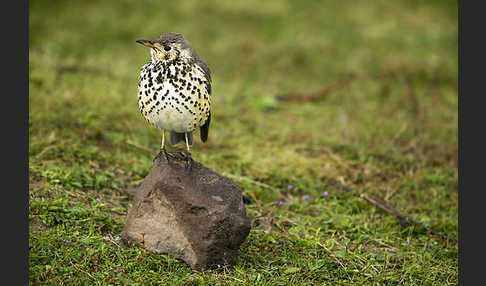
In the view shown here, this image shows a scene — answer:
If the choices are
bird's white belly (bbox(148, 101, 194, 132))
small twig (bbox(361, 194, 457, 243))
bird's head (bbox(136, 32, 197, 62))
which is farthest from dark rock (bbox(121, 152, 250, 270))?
small twig (bbox(361, 194, 457, 243))

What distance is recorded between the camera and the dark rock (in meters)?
4.69

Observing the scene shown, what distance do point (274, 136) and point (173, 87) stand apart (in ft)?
12.0

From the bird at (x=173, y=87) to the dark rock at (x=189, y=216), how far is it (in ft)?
1.36

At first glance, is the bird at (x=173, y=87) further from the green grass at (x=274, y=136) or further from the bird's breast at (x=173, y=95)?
the green grass at (x=274, y=136)

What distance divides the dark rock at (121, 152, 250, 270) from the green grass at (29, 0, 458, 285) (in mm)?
124

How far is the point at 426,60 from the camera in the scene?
11328 millimetres

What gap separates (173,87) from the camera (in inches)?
185

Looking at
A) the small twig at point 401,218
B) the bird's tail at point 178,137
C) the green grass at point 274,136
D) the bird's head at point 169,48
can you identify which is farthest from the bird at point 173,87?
the small twig at point 401,218

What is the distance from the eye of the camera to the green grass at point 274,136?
5.05 metres

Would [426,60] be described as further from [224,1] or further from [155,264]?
[155,264]

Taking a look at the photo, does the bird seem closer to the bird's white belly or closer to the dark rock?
the bird's white belly

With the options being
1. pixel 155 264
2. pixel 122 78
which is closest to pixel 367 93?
pixel 122 78

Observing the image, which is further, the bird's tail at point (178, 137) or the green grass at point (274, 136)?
the bird's tail at point (178, 137)

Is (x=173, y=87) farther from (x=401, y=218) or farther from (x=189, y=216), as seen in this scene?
(x=401, y=218)
